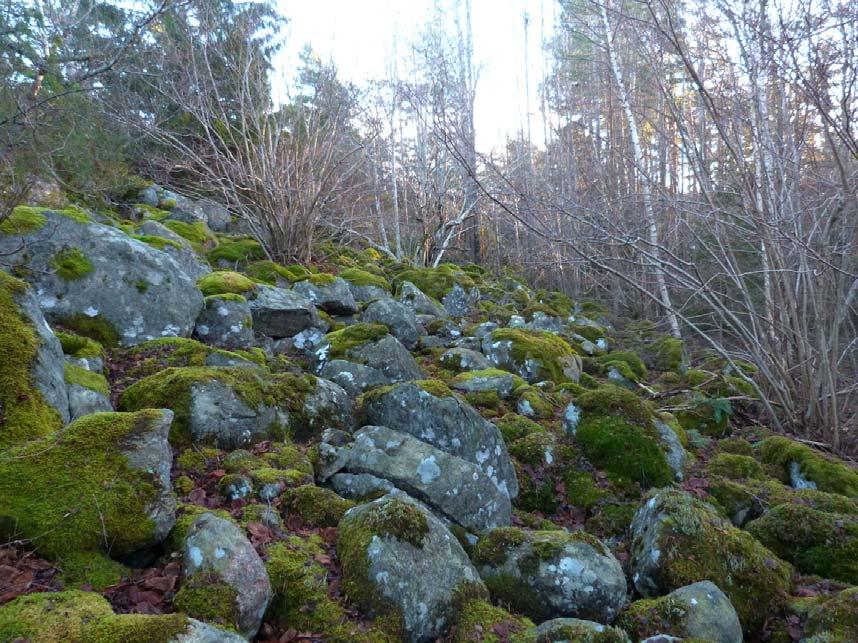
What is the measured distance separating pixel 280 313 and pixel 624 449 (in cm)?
483

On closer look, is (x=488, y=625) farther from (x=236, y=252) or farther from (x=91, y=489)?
(x=236, y=252)

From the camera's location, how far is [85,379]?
4.11m

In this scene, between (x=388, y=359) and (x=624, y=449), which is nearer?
(x=624, y=449)

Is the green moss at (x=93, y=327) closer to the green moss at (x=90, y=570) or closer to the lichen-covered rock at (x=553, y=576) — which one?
the green moss at (x=90, y=570)

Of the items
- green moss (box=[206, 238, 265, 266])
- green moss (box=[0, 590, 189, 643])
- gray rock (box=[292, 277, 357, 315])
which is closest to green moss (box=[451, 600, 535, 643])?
green moss (box=[0, 590, 189, 643])

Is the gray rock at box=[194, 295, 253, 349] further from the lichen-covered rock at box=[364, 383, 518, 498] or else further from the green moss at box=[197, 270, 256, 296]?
the lichen-covered rock at box=[364, 383, 518, 498]

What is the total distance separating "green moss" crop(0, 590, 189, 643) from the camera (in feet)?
6.32

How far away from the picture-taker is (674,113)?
6289 millimetres

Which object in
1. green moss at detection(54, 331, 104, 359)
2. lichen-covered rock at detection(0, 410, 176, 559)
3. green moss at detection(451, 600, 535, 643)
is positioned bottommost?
green moss at detection(451, 600, 535, 643)

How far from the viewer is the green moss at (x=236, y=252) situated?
10406 mm

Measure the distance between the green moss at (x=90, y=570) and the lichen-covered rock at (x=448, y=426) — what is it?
2.54 metres

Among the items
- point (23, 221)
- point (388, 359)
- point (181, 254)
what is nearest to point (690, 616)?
point (388, 359)

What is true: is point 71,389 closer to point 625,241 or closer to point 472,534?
point 472,534

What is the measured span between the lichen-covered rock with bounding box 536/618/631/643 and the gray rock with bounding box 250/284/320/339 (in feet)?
18.6
